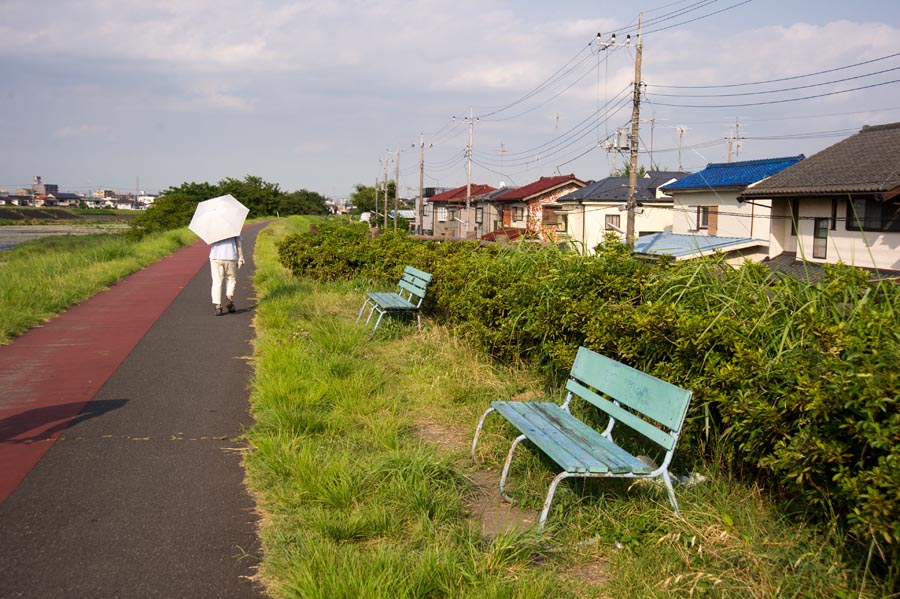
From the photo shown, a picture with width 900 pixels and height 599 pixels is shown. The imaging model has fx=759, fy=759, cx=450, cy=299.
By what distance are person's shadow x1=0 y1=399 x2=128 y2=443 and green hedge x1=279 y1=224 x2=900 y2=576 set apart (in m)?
3.46

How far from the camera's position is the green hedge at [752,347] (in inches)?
120

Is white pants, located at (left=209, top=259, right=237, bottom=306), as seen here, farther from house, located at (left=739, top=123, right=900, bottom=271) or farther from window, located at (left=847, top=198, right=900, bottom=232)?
window, located at (left=847, top=198, right=900, bottom=232)

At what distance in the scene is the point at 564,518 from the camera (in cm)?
408

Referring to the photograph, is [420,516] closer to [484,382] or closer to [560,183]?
[484,382]

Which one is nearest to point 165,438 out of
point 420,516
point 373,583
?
point 420,516

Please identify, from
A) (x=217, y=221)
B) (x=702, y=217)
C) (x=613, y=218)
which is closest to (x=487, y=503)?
(x=217, y=221)

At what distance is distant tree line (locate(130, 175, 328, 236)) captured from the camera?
188 feet

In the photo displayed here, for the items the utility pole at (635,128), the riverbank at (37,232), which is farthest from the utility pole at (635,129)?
the riverbank at (37,232)

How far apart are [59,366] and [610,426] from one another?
235 inches

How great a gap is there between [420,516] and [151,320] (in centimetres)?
827

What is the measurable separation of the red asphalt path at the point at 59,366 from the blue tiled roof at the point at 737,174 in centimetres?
2493

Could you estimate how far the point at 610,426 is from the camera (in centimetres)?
480

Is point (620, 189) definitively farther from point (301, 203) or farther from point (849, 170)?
point (301, 203)

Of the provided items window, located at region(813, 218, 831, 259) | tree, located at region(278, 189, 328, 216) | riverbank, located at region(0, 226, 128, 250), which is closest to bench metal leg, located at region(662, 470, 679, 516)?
window, located at region(813, 218, 831, 259)
